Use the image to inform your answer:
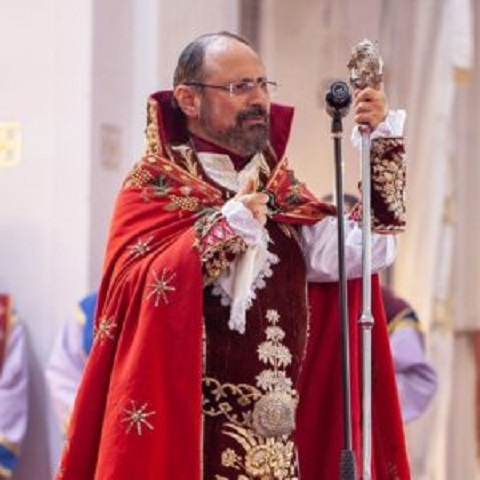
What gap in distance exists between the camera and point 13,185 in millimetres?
4641

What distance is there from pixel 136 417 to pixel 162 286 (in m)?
0.24

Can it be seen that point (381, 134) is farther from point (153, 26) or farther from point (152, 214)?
point (153, 26)

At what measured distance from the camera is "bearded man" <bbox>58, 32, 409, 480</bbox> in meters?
2.41

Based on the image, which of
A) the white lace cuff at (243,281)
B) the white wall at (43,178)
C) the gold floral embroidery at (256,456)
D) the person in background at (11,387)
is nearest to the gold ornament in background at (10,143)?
the white wall at (43,178)

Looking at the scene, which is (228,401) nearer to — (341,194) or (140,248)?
(140,248)

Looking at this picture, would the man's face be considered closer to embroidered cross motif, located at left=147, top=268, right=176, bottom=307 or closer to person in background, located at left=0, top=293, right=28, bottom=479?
embroidered cross motif, located at left=147, top=268, right=176, bottom=307

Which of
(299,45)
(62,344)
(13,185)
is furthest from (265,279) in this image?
(299,45)

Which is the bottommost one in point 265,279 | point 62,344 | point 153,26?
point 62,344

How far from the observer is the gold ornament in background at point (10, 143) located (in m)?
4.63

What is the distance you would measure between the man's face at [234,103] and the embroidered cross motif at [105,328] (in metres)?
0.41

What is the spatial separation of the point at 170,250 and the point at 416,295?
9.82 feet

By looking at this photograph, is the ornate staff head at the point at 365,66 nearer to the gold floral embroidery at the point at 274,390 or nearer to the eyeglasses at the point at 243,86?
the eyeglasses at the point at 243,86

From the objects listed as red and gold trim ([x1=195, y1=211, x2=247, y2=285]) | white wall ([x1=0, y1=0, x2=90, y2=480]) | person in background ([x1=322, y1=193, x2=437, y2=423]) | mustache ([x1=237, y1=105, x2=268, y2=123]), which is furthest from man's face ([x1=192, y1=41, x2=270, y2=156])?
white wall ([x1=0, y1=0, x2=90, y2=480])

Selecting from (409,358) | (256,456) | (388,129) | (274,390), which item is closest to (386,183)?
(388,129)
